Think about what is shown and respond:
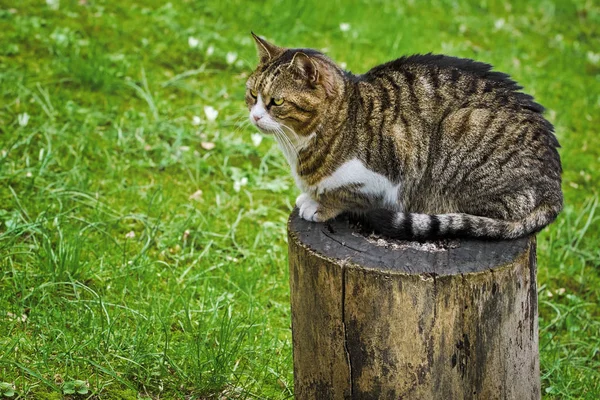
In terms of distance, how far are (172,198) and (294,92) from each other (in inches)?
70.6

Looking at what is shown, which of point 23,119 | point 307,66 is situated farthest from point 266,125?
point 23,119

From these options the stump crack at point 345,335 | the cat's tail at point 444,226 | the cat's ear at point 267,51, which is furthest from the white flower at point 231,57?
the stump crack at point 345,335

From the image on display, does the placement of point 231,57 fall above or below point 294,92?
below

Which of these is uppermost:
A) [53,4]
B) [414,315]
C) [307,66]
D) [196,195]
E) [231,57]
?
[53,4]

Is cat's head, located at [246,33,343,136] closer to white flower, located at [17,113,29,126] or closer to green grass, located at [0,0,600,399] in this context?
green grass, located at [0,0,600,399]

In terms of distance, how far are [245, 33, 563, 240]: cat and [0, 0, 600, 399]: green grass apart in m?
0.88

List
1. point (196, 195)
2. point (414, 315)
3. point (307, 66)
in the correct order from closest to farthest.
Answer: point (414, 315), point (307, 66), point (196, 195)

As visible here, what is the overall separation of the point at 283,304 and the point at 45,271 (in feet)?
4.14

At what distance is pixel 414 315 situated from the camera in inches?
104

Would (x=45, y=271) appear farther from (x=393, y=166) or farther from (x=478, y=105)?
(x=478, y=105)

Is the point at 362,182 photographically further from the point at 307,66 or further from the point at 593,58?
the point at 593,58

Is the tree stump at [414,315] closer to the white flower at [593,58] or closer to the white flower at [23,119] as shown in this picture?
the white flower at [23,119]

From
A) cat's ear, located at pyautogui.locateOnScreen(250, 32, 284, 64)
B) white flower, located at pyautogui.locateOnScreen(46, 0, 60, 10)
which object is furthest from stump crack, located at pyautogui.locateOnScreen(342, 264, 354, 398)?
white flower, located at pyautogui.locateOnScreen(46, 0, 60, 10)

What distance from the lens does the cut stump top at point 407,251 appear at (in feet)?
8.74
